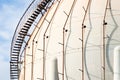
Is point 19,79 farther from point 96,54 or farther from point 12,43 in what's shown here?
point 96,54

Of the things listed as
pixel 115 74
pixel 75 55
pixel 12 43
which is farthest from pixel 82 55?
pixel 12 43

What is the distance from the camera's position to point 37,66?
82.7 feet

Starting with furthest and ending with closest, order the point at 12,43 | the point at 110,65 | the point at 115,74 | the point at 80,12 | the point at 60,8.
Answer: the point at 12,43 → the point at 60,8 → the point at 80,12 → the point at 110,65 → the point at 115,74

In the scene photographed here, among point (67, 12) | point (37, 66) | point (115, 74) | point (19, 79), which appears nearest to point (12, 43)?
point (19, 79)

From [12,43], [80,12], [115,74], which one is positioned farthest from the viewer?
[12,43]

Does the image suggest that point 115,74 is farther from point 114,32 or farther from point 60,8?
point 60,8

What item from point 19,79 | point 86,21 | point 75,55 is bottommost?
point 19,79

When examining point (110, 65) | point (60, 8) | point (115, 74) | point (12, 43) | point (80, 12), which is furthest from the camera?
point (12, 43)

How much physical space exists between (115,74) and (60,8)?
6964mm

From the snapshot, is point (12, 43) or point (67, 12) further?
point (12, 43)

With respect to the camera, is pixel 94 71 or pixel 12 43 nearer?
pixel 94 71

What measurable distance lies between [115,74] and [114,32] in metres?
3.23

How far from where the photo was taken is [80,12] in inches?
909

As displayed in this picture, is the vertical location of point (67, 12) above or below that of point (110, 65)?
above
